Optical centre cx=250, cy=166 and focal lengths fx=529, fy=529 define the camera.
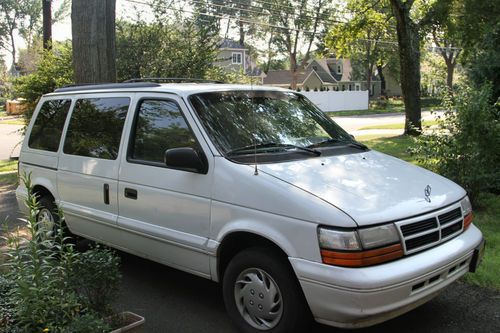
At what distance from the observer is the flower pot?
125 inches

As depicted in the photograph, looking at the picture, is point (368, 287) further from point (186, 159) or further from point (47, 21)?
point (47, 21)

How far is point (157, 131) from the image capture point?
471 centimetres

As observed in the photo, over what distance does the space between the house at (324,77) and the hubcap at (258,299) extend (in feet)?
191

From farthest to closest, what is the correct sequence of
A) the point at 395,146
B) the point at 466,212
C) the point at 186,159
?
the point at 395,146, the point at 466,212, the point at 186,159

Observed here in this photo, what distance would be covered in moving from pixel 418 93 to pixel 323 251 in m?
16.3

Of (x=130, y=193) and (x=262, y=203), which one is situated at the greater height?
(x=262, y=203)

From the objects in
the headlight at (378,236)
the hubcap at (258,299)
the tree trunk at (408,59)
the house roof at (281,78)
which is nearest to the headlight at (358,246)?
the headlight at (378,236)

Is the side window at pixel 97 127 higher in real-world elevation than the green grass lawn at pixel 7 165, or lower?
higher

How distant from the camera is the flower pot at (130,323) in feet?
10.4

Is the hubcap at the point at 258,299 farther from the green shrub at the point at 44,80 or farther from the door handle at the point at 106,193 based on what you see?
the green shrub at the point at 44,80

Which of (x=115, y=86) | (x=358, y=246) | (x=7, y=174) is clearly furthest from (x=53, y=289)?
(x=7, y=174)

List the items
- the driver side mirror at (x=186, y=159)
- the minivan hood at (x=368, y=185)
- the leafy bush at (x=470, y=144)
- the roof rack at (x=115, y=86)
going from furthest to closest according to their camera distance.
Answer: the leafy bush at (x=470, y=144)
the roof rack at (x=115, y=86)
the driver side mirror at (x=186, y=159)
the minivan hood at (x=368, y=185)

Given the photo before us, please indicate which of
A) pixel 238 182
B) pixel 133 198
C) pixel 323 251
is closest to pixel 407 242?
pixel 323 251

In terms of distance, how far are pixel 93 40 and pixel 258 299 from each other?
6.04 m
